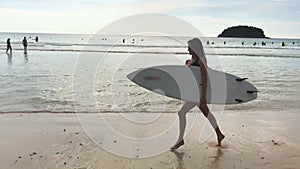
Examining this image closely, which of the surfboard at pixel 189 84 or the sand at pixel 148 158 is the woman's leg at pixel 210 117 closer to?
the sand at pixel 148 158

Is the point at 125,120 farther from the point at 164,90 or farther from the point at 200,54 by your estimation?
the point at 200,54

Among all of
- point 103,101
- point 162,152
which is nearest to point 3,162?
point 162,152

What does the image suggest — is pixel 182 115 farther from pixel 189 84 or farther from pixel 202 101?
pixel 189 84

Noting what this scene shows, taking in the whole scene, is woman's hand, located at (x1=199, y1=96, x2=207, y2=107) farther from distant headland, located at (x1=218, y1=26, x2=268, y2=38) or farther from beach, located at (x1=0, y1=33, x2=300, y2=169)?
distant headland, located at (x1=218, y1=26, x2=268, y2=38)

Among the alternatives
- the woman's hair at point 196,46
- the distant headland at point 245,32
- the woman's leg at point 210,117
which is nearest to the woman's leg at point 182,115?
the woman's leg at point 210,117

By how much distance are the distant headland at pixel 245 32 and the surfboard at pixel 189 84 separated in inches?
6594

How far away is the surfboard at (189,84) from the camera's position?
6.73 metres

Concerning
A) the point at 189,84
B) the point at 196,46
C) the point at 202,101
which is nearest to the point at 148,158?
the point at 202,101

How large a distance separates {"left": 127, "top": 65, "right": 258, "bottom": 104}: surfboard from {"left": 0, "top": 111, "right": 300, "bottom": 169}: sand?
75 cm

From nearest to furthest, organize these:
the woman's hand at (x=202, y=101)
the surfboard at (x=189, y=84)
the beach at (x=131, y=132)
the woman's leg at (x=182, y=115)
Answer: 1. the beach at (x=131, y=132)
2. the woman's hand at (x=202, y=101)
3. the woman's leg at (x=182, y=115)
4. the surfboard at (x=189, y=84)

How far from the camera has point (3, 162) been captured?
212 inches

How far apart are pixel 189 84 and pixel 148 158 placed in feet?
5.18

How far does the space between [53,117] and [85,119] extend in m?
0.74

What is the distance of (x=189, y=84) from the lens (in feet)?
21.7
